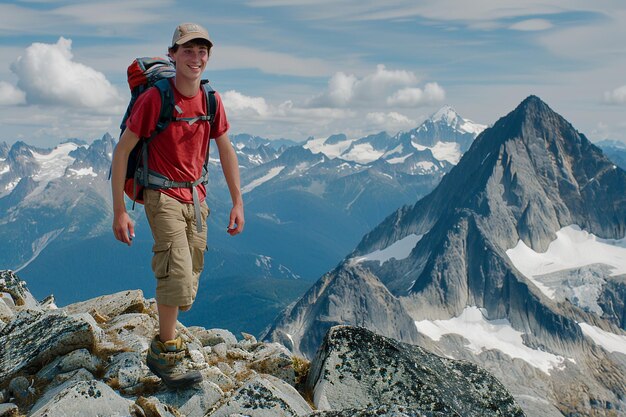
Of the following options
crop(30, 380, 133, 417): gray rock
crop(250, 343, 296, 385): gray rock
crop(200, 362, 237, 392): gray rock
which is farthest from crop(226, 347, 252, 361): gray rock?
crop(30, 380, 133, 417): gray rock

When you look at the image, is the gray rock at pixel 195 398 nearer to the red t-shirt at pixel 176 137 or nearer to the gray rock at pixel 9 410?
the gray rock at pixel 9 410

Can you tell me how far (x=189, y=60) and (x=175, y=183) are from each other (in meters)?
2.20

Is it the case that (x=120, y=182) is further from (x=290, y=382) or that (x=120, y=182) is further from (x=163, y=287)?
(x=290, y=382)

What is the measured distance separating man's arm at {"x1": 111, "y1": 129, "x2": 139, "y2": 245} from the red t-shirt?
223 mm

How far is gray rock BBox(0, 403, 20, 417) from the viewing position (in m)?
9.85

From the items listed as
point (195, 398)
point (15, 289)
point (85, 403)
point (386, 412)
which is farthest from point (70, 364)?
point (15, 289)

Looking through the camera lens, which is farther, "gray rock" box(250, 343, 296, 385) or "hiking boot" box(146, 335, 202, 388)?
"gray rock" box(250, 343, 296, 385)

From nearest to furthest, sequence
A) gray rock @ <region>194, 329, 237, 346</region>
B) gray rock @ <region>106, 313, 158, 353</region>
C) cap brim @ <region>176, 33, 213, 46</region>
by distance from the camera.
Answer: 1. cap brim @ <region>176, 33, 213, 46</region>
2. gray rock @ <region>106, 313, 158, 353</region>
3. gray rock @ <region>194, 329, 237, 346</region>

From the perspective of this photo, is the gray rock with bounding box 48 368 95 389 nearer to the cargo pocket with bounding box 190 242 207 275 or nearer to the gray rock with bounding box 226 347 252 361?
the cargo pocket with bounding box 190 242 207 275

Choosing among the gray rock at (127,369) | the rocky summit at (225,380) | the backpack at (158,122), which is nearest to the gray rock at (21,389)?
the rocky summit at (225,380)

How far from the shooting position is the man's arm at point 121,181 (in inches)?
413

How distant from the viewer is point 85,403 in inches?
369

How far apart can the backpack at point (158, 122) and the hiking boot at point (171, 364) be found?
2641mm

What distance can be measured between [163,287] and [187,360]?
1.82m
